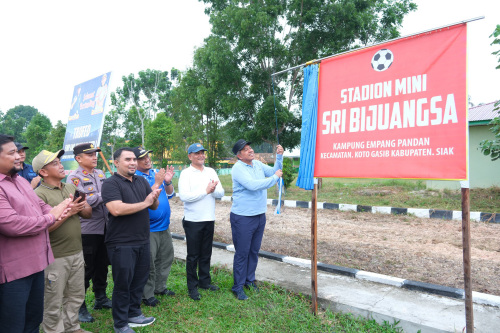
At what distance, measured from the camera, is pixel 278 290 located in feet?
13.5

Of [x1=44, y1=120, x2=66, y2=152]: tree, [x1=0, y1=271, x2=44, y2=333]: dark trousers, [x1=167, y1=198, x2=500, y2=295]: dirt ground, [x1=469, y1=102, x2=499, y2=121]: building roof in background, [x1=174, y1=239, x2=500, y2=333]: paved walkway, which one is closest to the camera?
[x1=0, y1=271, x2=44, y2=333]: dark trousers

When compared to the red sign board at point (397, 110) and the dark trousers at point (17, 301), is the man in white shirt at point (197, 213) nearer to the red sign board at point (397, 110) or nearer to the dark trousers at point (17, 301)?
the red sign board at point (397, 110)

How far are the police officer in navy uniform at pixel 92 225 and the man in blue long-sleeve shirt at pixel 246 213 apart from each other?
1476 millimetres

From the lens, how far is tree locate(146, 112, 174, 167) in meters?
24.5

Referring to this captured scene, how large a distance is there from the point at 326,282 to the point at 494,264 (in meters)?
2.55

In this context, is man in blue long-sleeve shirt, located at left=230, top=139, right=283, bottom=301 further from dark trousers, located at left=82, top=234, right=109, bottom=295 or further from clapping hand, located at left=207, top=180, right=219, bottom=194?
dark trousers, located at left=82, top=234, right=109, bottom=295

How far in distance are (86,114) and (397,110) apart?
408 centimetres

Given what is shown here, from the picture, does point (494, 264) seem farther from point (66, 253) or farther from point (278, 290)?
point (66, 253)

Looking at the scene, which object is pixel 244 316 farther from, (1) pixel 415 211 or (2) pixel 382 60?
(1) pixel 415 211

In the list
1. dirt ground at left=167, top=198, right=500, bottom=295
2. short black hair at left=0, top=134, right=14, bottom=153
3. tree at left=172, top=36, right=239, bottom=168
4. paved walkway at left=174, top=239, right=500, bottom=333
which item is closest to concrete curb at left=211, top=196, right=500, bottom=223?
dirt ground at left=167, top=198, right=500, bottom=295

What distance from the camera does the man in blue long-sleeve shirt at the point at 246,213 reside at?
3.99 metres

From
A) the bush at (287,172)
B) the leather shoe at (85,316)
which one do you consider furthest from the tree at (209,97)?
the leather shoe at (85,316)

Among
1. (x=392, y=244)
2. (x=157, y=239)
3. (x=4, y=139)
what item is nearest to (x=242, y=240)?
(x=157, y=239)

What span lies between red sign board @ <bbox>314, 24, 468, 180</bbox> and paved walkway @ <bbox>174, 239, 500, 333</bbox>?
1.34m
